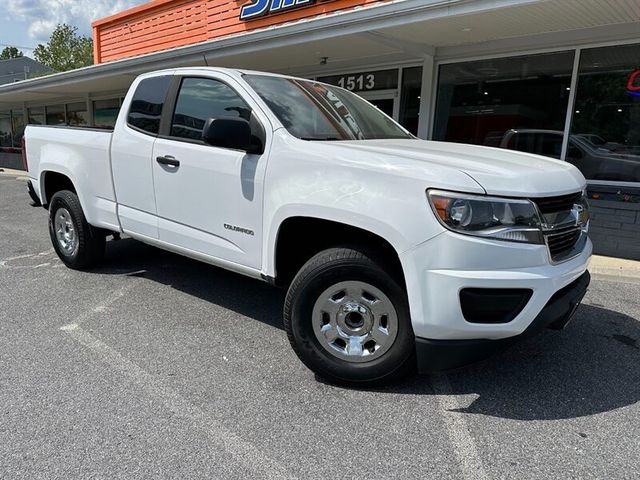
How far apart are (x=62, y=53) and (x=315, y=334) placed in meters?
63.4

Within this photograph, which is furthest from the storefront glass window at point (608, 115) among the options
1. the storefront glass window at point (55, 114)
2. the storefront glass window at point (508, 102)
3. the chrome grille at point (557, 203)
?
the storefront glass window at point (55, 114)

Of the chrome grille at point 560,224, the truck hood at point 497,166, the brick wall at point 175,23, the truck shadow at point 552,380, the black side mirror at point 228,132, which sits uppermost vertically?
the brick wall at point 175,23

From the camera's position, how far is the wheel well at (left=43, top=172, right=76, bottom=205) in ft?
17.9

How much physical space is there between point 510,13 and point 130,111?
4.46 m

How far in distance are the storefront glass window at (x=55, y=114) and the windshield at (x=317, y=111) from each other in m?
18.1

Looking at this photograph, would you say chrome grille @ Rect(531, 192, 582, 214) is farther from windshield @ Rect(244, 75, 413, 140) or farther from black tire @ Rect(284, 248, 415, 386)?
windshield @ Rect(244, 75, 413, 140)

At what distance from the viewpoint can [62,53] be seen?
55.0 meters

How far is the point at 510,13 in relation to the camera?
5.73 m

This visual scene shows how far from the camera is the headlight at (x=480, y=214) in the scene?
247 cm

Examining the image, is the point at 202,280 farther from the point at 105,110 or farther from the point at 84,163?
the point at 105,110

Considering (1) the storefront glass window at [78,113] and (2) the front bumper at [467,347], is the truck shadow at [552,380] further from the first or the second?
(1) the storefront glass window at [78,113]

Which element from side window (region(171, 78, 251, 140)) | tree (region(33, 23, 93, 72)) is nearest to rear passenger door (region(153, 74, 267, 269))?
side window (region(171, 78, 251, 140))

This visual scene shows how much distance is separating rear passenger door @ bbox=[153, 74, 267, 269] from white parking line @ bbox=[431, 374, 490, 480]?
4.77 feet

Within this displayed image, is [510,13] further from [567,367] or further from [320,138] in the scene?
[567,367]
